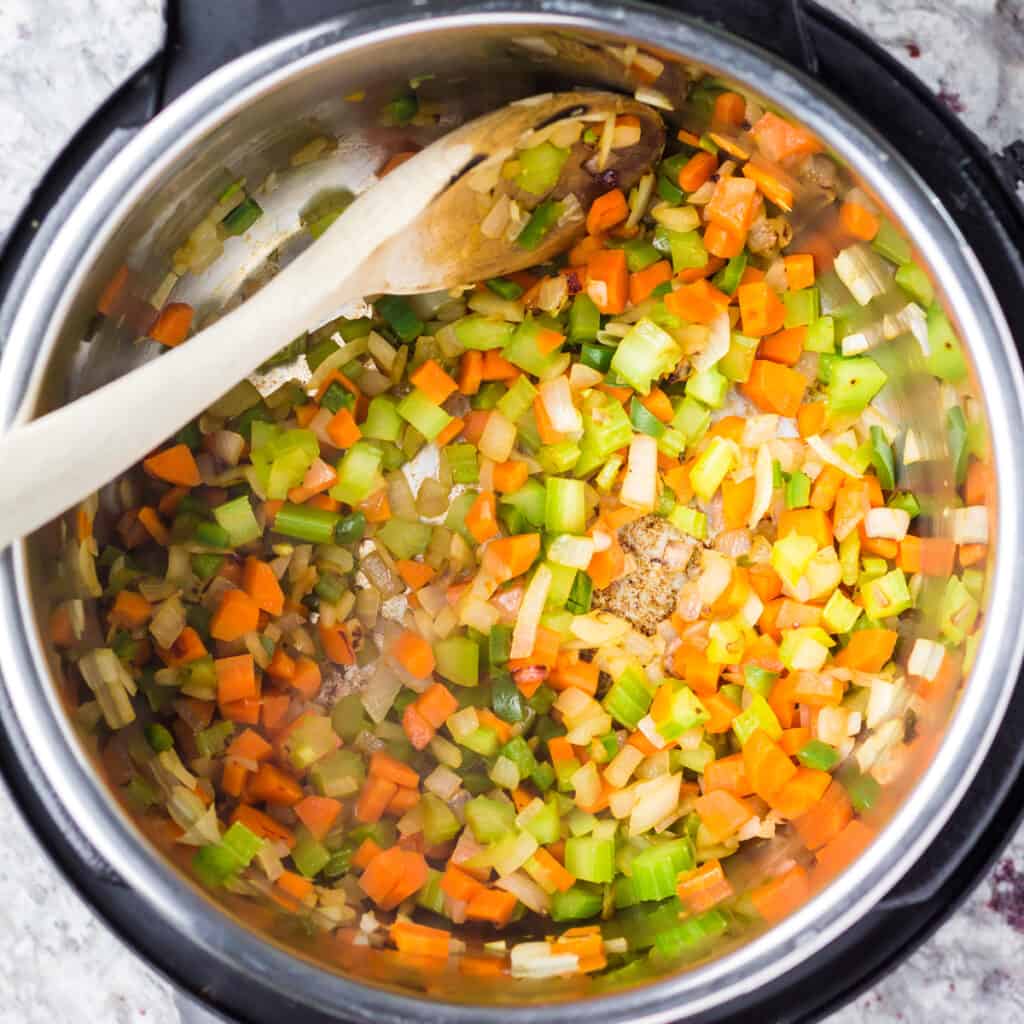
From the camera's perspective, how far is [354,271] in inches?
55.4

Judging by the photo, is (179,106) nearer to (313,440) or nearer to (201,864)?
(313,440)

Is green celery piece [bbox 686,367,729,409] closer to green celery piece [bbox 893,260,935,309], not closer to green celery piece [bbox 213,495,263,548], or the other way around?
green celery piece [bbox 893,260,935,309]

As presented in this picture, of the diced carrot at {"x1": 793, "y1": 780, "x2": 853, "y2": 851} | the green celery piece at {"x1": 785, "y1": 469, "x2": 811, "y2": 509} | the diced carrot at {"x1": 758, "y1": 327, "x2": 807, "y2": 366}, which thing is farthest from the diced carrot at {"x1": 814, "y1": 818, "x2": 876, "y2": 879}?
the diced carrot at {"x1": 758, "y1": 327, "x2": 807, "y2": 366}

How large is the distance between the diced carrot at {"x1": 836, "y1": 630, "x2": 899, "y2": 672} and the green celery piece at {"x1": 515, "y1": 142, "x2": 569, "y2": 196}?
2.64 feet

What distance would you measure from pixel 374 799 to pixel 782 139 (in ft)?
3.65

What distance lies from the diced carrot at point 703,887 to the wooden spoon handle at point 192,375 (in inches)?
37.1

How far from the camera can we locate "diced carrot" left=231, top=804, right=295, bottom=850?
62.2 inches

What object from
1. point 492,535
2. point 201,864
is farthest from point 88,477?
point 492,535

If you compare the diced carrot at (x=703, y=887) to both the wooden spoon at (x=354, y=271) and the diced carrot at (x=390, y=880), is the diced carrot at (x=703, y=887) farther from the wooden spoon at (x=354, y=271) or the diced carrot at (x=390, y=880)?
the wooden spoon at (x=354, y=271)

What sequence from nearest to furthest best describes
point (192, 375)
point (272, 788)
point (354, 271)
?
point (192, 375) < point (354, 271) < point (272, 788)

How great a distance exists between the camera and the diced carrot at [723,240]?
1.62 m

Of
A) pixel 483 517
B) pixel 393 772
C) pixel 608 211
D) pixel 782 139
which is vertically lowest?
pixel 393 772

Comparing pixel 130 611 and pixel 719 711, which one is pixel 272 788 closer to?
pixel 130 611

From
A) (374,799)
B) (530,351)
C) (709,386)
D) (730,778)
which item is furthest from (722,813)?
(530,351)
